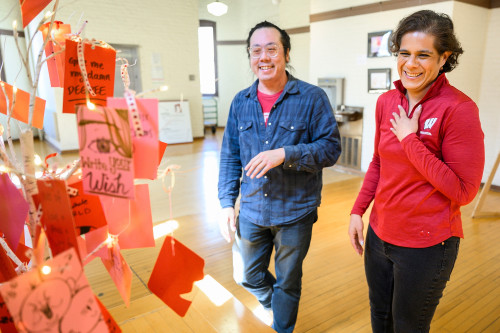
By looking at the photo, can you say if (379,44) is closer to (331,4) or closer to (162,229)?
(331,4)

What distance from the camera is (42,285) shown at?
0.52 meters

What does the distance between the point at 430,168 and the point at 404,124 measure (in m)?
0.17

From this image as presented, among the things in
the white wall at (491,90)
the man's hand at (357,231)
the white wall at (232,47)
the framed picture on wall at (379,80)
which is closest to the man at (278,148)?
the man's hand at (357,231)

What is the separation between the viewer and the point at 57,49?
2.99ft

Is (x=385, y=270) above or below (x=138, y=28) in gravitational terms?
below

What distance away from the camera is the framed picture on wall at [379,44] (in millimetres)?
4795

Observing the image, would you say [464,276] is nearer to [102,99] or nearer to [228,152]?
[228,152]

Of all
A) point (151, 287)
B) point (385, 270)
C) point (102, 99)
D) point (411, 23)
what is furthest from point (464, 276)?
point (102, 99)

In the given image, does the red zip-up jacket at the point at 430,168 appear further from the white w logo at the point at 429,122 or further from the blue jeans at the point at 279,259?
the blue jeans at the point at 279,259

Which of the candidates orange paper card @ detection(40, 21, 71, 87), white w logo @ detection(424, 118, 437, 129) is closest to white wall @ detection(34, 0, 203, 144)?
orange paper card @ detection(40, 21, 71, 87)

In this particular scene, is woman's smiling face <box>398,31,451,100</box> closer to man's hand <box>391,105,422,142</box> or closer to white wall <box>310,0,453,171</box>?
man's hand <box>391,105,422,142</box>

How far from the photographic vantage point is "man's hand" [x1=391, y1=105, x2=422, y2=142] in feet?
3.94

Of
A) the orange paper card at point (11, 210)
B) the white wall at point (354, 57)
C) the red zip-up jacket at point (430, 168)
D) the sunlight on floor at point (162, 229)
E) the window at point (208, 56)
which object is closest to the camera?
the orange paper card at point (11, 210)

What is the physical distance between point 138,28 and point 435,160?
748 centimetres
